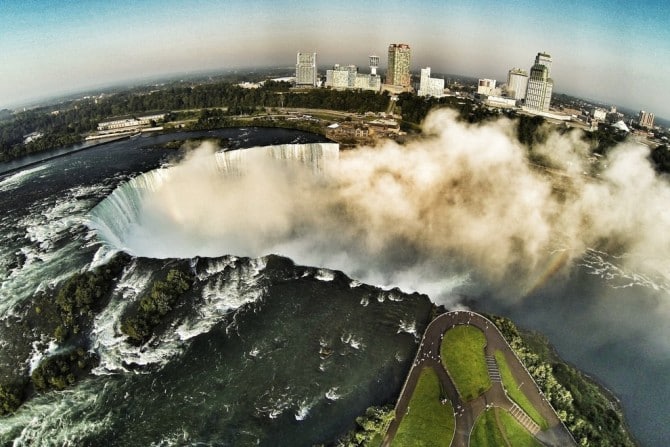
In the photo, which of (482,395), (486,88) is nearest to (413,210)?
(482,395)

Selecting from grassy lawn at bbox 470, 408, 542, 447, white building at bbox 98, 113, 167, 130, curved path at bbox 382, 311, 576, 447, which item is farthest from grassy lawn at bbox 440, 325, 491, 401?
white building at bbox 98, 113, 167, 130

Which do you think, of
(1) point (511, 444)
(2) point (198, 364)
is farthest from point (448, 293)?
(2) point (198, 364)

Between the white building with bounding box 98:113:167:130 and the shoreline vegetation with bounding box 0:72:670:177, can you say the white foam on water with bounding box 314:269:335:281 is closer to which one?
the shoreline vegetation with bounding box 0:72:670:177

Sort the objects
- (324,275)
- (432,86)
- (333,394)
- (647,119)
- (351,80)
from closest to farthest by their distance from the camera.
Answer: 1. (333,394)
2. (324,275)
3. (647,119)
4. (432,86)
5. (351,80)

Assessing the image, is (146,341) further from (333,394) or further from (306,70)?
(306,70)

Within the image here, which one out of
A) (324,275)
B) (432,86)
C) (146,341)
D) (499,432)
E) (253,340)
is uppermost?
(432,86)
